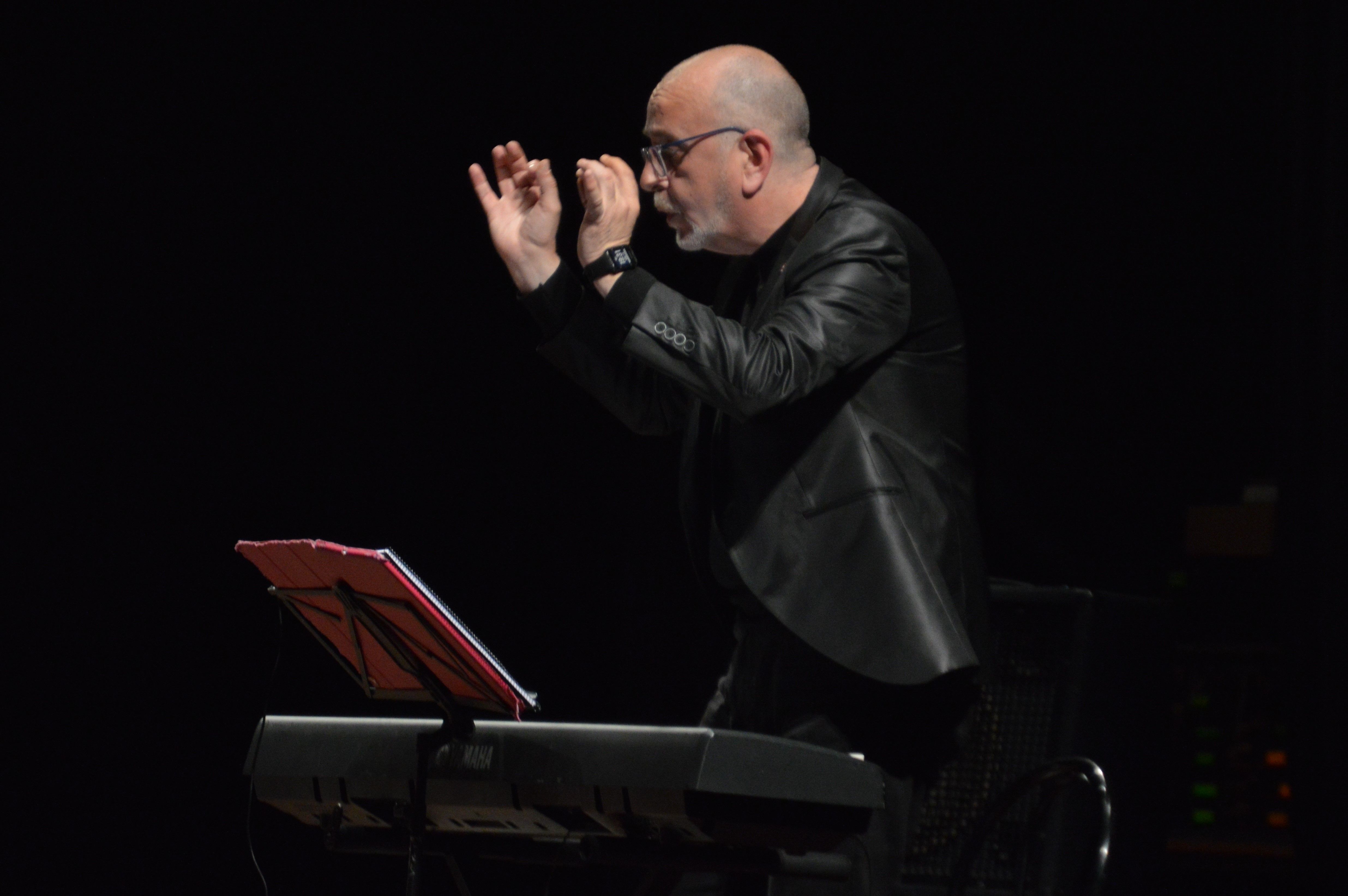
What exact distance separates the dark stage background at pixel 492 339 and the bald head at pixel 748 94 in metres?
1.37

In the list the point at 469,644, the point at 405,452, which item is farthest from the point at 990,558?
the point at 469,644

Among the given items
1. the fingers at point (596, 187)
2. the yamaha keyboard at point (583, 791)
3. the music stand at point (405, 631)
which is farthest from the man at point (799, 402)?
the music stand at point (405, 631)

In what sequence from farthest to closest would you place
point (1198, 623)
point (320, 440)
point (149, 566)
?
point (1198, 623) < point (320, 440) < point (149, 566)

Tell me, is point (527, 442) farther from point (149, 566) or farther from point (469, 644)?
point (469, 644)

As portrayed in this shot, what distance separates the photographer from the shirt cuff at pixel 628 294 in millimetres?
1830

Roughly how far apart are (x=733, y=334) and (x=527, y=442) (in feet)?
6.59

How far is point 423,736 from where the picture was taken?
1674mm

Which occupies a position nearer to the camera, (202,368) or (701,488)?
(701,488)

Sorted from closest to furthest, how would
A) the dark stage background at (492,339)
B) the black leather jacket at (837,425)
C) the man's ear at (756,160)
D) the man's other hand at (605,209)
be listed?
the black leather jacket at (837,425), the man's other hand at (605,209), the man's ear at (756,160), the dark stage background at (492,339)

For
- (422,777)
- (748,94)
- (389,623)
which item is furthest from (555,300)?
(422,777)

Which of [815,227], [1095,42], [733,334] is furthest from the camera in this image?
[1095,42]

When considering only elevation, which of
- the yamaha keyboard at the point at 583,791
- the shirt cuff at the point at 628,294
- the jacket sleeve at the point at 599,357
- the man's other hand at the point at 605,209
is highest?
the man's other hand at the point at 605,209

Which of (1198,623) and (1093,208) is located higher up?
(1093,208)

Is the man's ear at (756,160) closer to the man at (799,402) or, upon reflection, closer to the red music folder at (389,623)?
the man at (799,402)
